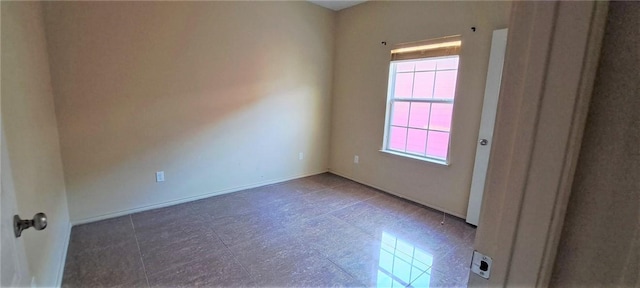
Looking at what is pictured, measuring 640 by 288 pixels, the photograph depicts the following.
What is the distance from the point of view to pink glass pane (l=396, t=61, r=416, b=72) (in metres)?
3.29

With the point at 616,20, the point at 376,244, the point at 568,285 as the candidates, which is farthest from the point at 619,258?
the point at 376,244

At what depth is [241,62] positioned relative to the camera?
10.8ft

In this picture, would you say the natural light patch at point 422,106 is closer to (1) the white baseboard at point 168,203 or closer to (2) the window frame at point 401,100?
(2) the window frame at point 401,100

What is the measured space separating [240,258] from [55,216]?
1401 millimetres

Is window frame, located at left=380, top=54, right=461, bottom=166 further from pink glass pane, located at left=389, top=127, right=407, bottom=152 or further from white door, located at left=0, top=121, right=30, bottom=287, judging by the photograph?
white door, located at left=0, top=121, right=30, bottom=287

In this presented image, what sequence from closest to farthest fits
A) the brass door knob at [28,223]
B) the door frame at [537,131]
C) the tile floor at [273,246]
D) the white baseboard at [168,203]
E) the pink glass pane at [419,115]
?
1. the door frame at [537,131]
2. the brass door knob at [28,223]
3. the tile floor at [273,246]
4. the white baseboard at [168,203]
5. the pink glass pane at [419,115]

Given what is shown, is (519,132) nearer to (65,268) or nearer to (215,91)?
(65,268)

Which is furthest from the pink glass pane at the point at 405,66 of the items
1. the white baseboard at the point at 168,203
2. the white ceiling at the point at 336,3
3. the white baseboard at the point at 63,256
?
the white baseboard at the point at 63,256

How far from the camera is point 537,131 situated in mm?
508

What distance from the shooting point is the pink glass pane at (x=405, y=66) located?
3.29m

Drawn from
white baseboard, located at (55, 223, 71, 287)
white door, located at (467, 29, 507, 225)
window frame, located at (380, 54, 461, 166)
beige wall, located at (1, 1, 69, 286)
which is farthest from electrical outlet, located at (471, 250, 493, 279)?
window frame, located at (380, 54, 461, 166)

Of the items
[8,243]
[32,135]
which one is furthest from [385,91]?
[8,243]

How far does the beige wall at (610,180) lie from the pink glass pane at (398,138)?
2.98 meters

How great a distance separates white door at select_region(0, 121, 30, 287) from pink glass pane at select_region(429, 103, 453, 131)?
326 centimetres
